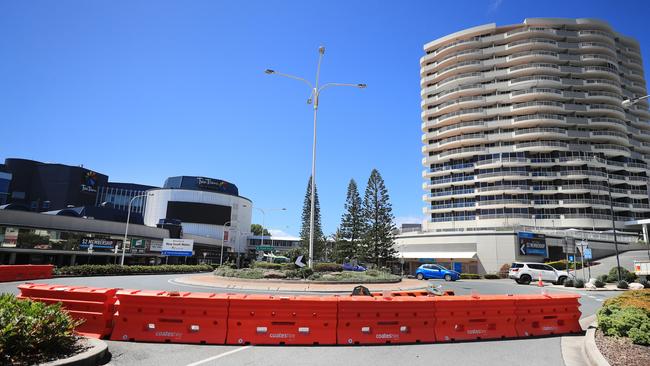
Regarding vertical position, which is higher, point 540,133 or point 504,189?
point 540,133

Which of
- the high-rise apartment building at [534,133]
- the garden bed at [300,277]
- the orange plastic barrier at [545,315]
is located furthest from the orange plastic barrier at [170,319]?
the high-rise apartment building at [534,133]

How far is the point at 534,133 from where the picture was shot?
73312 mm

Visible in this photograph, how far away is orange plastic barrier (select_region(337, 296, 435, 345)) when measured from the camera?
8617 mm

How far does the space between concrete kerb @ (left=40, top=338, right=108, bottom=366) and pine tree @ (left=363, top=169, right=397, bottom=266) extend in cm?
5829

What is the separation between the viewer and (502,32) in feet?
265

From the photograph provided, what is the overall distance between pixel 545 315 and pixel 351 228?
211ft

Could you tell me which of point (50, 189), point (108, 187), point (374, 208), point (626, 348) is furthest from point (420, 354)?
point (108, 187)

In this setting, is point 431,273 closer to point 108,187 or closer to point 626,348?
point 626,348

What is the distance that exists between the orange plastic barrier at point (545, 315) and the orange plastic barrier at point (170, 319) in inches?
Answer: 272

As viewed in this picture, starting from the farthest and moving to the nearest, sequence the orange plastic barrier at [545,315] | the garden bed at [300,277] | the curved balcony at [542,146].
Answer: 1. the curved balcony at [542,146]
2. the garden bed at [300,277]
3. the orange plastic barrier at [545,315]

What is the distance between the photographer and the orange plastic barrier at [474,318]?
29.8ft

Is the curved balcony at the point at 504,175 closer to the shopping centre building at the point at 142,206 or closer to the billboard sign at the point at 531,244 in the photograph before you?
the billboard sign at the point at 531,244

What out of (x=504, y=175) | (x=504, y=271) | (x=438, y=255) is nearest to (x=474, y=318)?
(x=504, y=271)

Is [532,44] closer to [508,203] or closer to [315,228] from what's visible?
[508,203]
